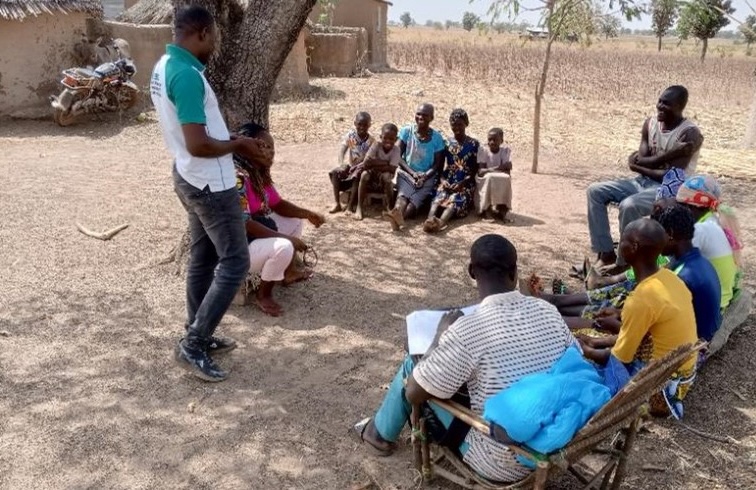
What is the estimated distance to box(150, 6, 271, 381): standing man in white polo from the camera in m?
3.23

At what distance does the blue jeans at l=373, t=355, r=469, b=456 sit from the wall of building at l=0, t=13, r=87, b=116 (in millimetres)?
9831

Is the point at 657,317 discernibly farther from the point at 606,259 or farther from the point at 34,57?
the point at 34,57

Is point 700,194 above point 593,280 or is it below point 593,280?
above

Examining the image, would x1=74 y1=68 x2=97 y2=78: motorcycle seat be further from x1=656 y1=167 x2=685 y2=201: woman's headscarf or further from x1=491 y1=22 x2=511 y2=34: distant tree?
x1=656 y1=167 x2=685 y2=201: woman's headscarf

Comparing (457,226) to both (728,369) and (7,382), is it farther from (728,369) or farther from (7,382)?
(7,382)

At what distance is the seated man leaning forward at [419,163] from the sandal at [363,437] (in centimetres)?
343

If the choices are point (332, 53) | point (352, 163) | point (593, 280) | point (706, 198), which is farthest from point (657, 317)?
point (332, 53)

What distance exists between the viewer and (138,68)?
39.4 ft

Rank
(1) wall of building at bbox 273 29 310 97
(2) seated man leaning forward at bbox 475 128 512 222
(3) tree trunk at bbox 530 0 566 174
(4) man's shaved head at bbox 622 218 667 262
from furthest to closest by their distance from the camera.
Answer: (1) wall of building at bbox 273 29 310 97 < (3) tree trunk at bbox 530 0 566 174 < (2) seated man leaning forward at bbox 475 128 512 222 < (4) man's shaved head at bbox 622 218 667 262

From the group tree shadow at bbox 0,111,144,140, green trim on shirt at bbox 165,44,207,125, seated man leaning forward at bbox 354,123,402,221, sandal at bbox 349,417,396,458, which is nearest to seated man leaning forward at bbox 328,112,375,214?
seated man leaning forward at bbox 354,123,402,221

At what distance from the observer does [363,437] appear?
314 cm

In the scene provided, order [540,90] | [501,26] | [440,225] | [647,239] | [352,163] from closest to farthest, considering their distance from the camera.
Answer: [647,239], [440,225], [352,163], [540,90], [501,26]

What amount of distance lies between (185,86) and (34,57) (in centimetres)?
901

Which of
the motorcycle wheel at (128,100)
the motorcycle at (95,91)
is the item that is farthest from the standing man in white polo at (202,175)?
the motorcycle wheel at (128,100)
